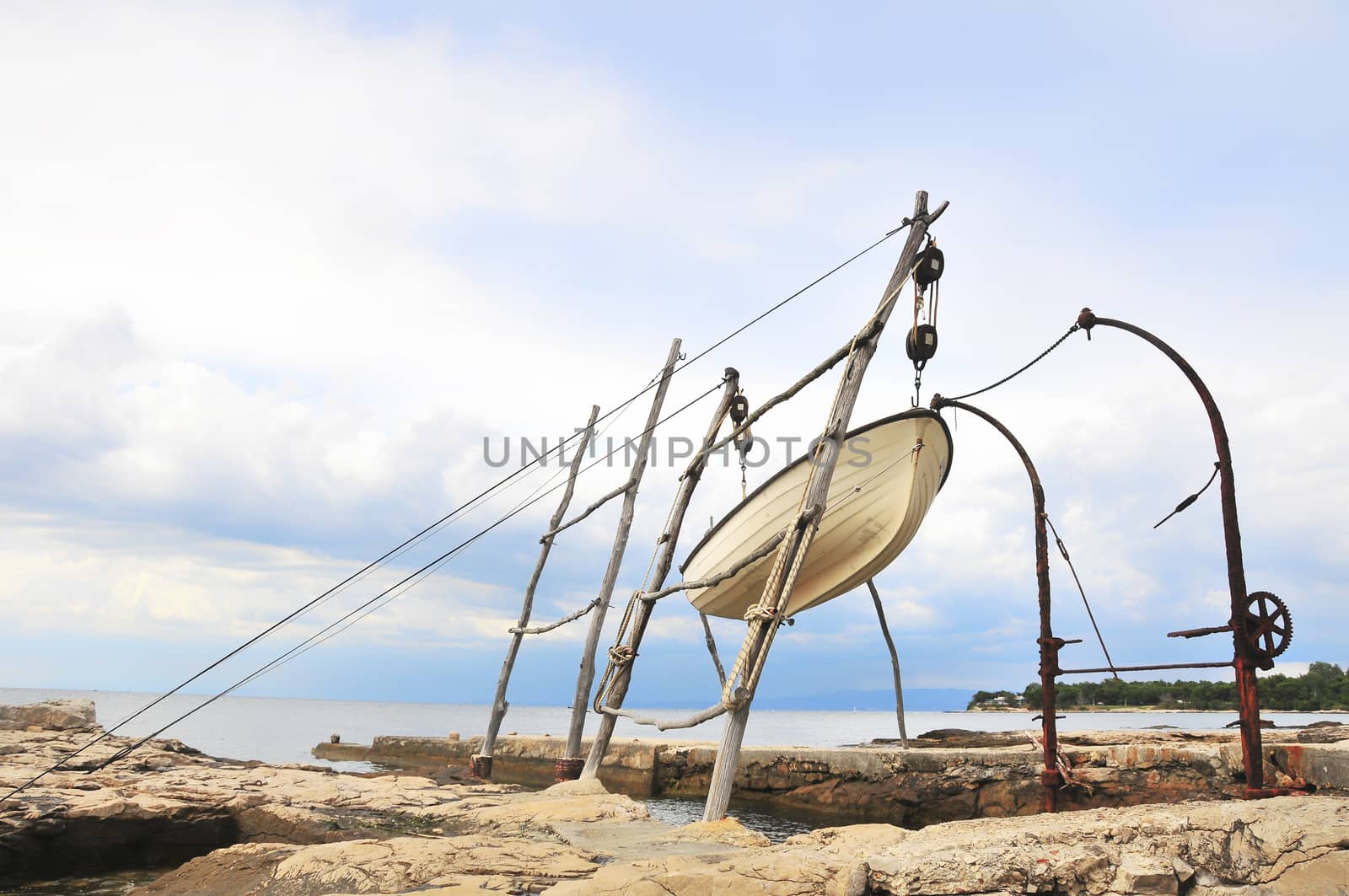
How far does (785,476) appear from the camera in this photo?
33.4 feet

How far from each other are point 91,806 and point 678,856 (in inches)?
246

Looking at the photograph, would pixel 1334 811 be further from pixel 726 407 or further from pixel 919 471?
pixel 726 407

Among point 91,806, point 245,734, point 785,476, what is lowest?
point 245,734

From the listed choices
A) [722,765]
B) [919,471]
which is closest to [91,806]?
[722,765]

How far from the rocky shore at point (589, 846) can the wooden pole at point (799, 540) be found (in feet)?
3.28

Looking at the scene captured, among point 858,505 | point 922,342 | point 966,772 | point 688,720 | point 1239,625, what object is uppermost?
point 922,342

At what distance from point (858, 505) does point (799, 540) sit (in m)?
1.89

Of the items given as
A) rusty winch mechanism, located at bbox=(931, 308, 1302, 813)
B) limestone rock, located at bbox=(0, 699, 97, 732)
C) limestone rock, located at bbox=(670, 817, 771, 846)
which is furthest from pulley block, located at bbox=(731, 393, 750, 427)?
limestone rock, located at bbox=(0, 699, 97, 732)

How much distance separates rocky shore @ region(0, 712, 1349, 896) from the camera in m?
4.69

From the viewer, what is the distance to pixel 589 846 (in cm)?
661

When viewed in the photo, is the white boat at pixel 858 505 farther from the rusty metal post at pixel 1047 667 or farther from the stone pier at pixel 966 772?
the stone pier at pixel 966 772

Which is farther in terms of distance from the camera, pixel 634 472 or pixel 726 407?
pixel 634 472

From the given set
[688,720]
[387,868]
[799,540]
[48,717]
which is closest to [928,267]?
[799,540]

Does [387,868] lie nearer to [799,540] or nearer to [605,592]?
[799,540]
